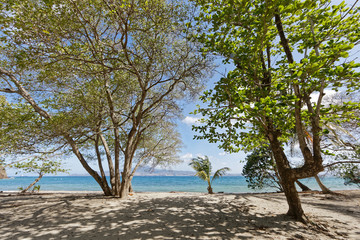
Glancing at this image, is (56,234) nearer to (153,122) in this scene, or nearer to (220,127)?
(220,127)

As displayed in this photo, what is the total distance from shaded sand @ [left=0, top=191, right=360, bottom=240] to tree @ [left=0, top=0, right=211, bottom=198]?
2540 mm

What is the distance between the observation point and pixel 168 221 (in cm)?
526

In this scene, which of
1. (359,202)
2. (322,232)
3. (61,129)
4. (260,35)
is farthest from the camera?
(359,202)

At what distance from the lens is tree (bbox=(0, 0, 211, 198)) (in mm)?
5320

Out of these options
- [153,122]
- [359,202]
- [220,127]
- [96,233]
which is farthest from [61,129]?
[359,202]

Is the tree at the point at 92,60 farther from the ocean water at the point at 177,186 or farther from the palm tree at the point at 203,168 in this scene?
the ocean water at the point at 177,186

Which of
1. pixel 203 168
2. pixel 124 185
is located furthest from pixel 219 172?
pixel 124 185

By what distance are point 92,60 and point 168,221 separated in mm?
6659

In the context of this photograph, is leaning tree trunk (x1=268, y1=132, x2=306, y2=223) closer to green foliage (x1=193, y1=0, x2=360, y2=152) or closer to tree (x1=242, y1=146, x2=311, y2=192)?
green foliage (x1=193, y1=0, x2=360, y2=152)

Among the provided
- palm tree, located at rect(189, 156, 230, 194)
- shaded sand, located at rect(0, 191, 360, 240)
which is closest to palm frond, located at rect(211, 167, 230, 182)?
palm tree, located at rect(189, 156, 230, 194)

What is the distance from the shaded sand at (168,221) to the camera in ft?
14.4

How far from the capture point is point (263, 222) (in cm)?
526

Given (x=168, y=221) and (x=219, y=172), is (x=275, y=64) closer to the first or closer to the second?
(x=168, y=221)

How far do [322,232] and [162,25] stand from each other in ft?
27.8
